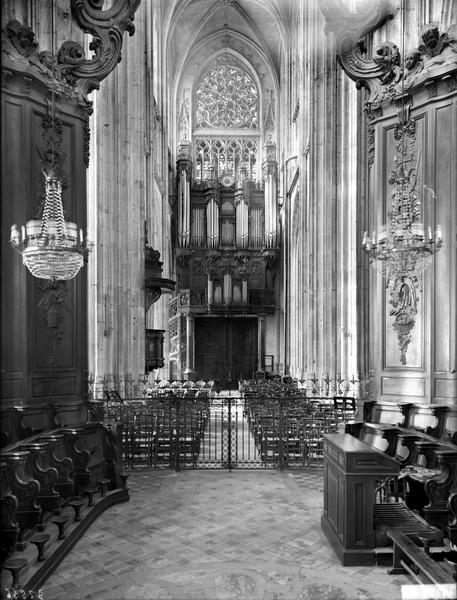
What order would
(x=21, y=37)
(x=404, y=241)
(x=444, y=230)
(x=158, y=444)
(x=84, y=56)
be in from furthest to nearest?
(x=158, y=444), (x=84, y=56), (x=444, y=230), (x=404, y=241), (x=21, y=37)

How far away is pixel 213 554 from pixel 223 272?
2473cm

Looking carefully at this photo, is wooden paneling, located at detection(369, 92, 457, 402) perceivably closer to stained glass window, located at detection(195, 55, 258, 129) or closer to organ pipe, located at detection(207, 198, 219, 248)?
organ pipe, located at detection(207, 198, 219, 248)

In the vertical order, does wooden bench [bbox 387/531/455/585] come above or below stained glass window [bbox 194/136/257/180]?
below

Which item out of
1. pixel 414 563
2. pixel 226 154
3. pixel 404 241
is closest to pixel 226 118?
pixel 226 154

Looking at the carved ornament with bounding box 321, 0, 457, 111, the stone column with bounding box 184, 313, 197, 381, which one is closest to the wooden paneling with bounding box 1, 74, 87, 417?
the carved ornament with bounding box 321, 0, 457, 111

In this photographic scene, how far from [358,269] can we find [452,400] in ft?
16.6

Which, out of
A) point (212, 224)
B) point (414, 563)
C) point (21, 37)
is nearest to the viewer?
point (414, 563)

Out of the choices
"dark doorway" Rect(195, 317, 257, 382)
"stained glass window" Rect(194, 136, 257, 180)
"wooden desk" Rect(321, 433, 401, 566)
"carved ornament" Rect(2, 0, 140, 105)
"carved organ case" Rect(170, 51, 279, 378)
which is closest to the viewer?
"wooden desk" Rect(321, 433, 401, 566)

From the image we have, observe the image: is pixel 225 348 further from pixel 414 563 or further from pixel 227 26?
pixel 414 563

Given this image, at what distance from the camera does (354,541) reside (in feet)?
17.7

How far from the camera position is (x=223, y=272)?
30062mm

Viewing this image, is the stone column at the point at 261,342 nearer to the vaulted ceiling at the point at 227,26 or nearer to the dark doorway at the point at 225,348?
the dark doorway at the point at 225,348

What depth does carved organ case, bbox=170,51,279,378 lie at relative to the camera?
29.6m

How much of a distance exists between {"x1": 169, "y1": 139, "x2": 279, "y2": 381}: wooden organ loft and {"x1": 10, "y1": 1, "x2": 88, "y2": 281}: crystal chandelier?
22.4m
